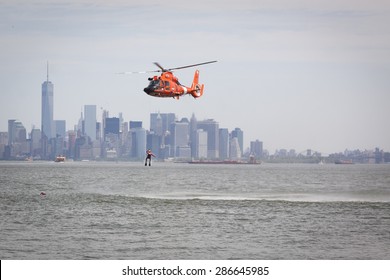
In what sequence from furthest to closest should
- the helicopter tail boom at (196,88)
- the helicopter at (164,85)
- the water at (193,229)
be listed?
the helicopter tail boom at (196,88) → the helicopter at (164,85) → the water at (193,229)

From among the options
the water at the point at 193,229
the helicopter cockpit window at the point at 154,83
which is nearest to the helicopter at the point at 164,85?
the helicopter cockpit window at the point at 154,83

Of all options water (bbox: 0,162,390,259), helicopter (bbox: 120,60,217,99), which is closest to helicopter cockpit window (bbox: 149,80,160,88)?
helicopter (bbox: 120,60,217,99)

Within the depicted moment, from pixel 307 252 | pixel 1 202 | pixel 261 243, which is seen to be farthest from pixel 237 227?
pixel 1 202

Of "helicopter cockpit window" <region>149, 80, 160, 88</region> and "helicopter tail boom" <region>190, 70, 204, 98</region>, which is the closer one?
"helicopter cockpit window" <region>149, 80, 160, 88</region>

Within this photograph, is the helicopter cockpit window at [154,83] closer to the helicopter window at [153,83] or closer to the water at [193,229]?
the helicopter window at [153,83]

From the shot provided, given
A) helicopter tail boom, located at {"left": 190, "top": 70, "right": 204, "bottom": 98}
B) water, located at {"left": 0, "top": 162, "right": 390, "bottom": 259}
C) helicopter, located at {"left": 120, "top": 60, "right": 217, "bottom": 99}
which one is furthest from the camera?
helicopter tail boom, located at {"left": 190, "top": 70, "right": 204, "bottom": 98}

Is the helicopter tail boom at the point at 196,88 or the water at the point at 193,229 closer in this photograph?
the water at the point at 193,229

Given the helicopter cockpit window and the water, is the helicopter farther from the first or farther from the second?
the water

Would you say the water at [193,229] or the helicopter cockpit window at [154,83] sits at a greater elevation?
the helicopter cockpit window at [154,83]

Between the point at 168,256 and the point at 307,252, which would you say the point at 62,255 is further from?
the point at 307,252

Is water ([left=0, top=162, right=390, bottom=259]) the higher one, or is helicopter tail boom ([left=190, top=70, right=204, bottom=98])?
helicopter tail boom ([left=190, top=70, right=204, bottom=98])

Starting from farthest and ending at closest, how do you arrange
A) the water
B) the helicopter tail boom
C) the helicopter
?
the helicopter tail boom, the helicopter, the water

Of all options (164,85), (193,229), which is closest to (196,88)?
(164,85)
